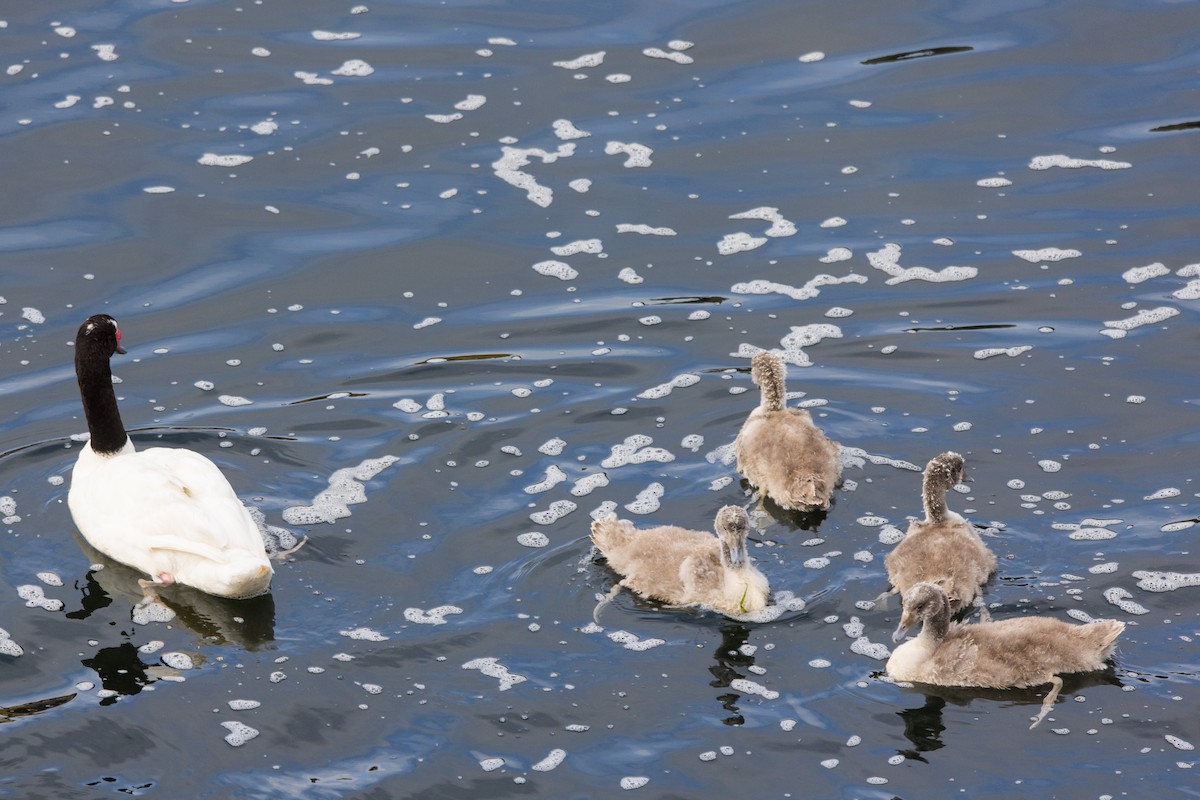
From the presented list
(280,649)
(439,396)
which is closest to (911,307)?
(439,396)

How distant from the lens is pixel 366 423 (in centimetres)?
1122

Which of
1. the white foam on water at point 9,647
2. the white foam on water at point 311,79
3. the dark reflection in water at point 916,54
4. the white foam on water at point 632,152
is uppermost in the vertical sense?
the white foam on water at point 311,79

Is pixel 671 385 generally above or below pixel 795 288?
below

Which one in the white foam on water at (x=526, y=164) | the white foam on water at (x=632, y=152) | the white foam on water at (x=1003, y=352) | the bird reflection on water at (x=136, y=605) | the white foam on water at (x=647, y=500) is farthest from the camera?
the white foam on water at (x=632, y=152)

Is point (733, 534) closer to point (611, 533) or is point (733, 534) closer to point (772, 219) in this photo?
A: point (611, 533)

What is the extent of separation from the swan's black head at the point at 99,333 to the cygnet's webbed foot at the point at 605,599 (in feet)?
13.7

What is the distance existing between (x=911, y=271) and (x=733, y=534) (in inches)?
207

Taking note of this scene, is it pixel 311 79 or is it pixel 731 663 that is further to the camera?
pixel 311 79

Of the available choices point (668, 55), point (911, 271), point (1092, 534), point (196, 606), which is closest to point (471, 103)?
point (668, 55)

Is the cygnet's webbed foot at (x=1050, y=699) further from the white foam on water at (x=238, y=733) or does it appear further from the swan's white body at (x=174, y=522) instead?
the swan's white body at (x=174, y=522)

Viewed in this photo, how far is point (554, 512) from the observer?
9.92m

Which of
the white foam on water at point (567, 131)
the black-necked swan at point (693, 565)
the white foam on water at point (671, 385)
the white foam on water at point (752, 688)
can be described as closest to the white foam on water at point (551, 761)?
the white foam on water at point (752, 688)

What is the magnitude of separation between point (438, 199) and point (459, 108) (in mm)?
1863

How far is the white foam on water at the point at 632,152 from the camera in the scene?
15.0m
